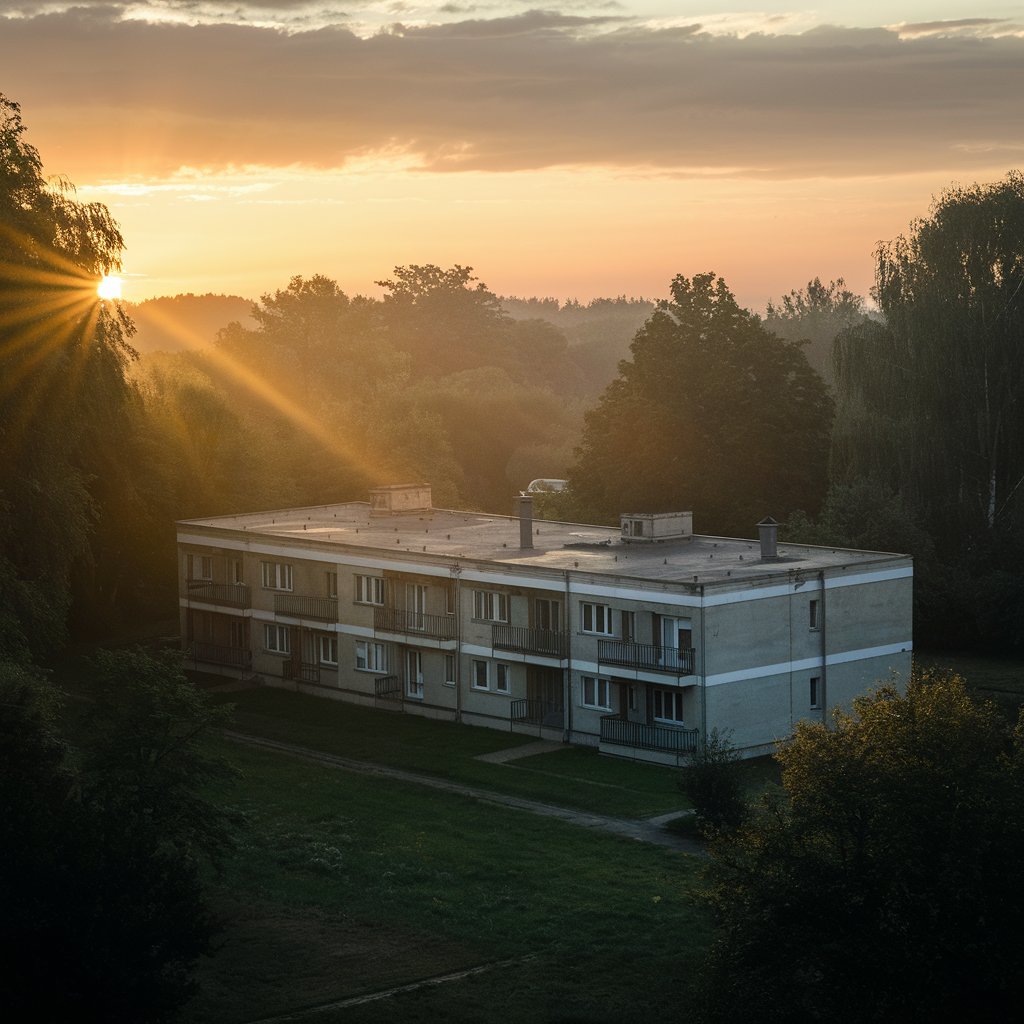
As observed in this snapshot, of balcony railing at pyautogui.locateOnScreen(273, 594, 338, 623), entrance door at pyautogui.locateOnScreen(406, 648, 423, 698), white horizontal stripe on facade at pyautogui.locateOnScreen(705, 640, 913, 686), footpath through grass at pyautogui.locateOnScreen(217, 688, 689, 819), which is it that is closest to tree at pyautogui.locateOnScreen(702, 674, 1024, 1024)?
footpath through grass at pyautogui.locateOnScreen(217, 688, 689, 819)

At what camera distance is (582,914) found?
105 ft

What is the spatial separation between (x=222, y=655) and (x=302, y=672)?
15.7 ft

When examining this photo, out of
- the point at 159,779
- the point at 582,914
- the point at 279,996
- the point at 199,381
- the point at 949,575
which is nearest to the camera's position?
the point at 279,996

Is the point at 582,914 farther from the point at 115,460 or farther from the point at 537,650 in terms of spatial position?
the point at 115,460

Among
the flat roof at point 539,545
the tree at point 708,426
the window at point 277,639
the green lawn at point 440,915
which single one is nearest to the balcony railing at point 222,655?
the window at point 277,639

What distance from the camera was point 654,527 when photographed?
2267 inches

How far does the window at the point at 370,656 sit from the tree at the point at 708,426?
2556 centimetres

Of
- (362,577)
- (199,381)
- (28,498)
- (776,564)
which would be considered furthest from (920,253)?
(28,498)

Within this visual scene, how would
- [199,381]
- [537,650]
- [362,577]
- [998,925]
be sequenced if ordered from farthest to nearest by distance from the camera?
[199,381] → [362,577] → [537,650] → [998,925]

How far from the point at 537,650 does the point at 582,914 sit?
62.4ft

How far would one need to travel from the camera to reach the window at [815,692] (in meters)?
49.4

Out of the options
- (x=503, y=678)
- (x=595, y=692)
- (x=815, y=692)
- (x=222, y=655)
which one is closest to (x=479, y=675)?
(x=503, y=678)

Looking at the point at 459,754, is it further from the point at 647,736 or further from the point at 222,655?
the point at 222,655

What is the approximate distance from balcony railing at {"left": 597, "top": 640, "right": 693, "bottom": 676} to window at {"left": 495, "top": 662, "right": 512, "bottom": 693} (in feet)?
15.0
